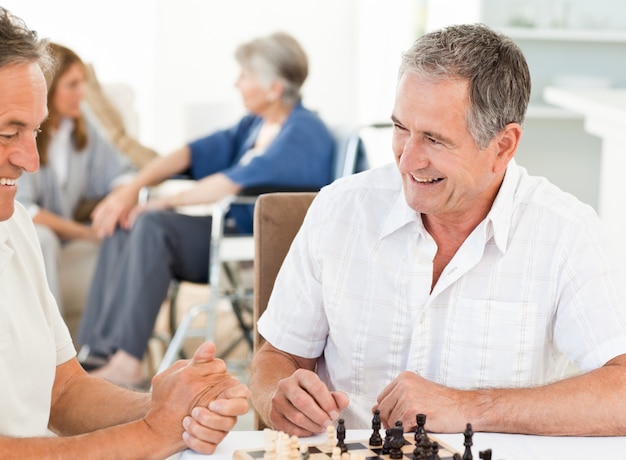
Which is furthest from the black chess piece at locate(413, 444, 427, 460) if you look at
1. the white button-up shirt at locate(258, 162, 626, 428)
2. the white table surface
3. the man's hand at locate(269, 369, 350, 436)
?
the white button-up shirt at locate(258, 162, 626, 428)

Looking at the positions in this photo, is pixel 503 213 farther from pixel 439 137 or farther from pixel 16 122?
pixel 16 122

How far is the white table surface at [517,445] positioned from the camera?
1.44 metres

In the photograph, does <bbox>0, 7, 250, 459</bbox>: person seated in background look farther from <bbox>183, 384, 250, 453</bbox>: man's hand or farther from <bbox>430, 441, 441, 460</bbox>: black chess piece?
<bbox>430, 441, 441, 460</bbox>: black chess piece

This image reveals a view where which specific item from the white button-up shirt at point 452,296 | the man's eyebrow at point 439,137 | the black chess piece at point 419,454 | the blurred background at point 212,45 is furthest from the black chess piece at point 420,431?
the blurred background at point 212,45

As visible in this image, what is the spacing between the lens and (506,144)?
181 cm

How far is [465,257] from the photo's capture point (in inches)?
70.8

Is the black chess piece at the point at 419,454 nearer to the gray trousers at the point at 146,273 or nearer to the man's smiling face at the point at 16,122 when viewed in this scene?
the man's smiling face at the point at 16,122

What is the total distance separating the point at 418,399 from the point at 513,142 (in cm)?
52

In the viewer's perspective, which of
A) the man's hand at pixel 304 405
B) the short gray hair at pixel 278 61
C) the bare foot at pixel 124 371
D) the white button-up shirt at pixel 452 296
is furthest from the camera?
the short gray hair at pixel 278 61

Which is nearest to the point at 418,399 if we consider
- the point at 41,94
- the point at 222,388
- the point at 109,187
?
the point at 222,388

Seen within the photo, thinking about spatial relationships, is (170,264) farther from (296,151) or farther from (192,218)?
(296,151)

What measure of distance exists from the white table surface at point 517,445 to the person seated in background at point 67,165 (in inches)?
105

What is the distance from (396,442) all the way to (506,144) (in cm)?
66

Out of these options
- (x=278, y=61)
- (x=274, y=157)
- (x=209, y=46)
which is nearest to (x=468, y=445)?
(x=274, y=157)
